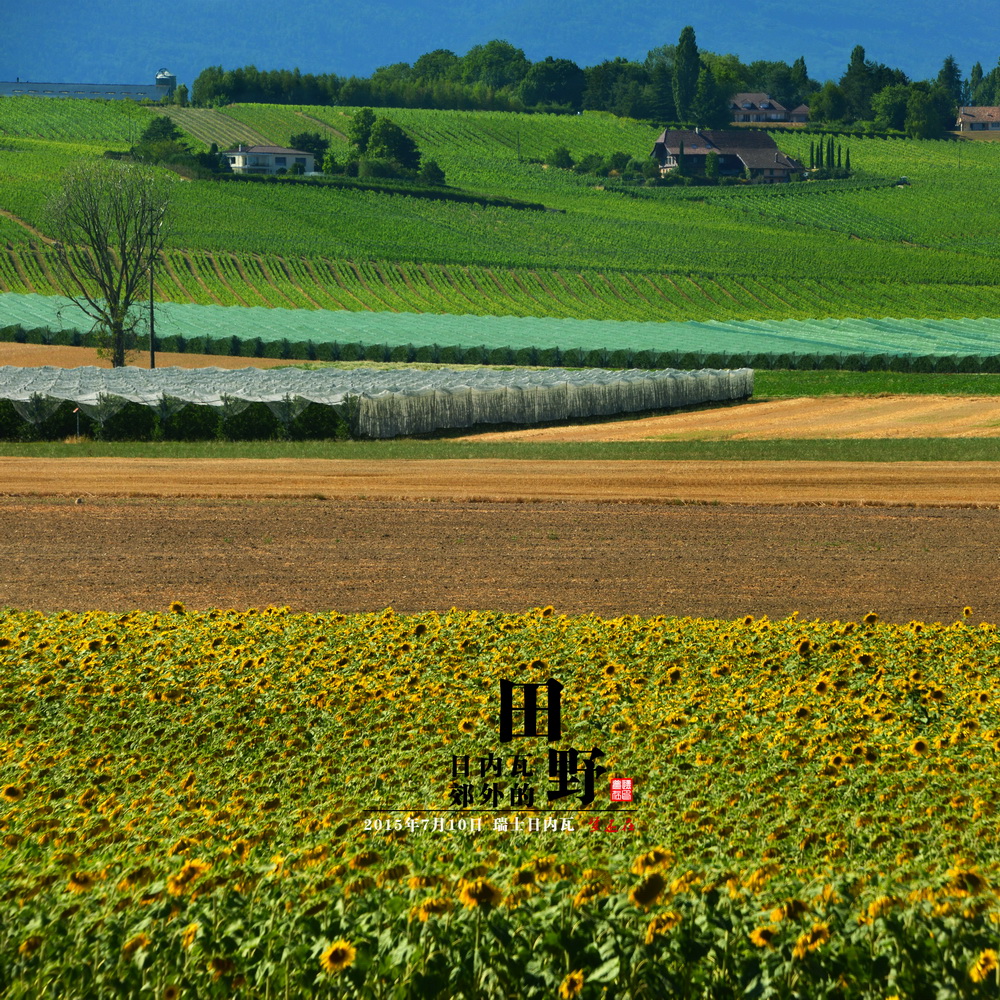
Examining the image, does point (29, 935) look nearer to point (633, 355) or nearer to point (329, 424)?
point (329, 424)

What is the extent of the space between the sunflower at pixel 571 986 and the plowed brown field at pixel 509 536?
30.1 feet

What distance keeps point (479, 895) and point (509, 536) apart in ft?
48.6

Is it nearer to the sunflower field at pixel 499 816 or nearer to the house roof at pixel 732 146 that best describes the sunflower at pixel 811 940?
the sunflower field at pixel 499 816

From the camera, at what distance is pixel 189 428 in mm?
38031

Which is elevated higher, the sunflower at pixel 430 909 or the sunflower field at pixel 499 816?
the sunflower at pixel 430 909

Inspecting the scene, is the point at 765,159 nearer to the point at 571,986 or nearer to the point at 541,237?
the point at 541,237

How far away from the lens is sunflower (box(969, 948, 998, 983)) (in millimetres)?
4750

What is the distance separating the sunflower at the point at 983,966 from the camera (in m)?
4.75

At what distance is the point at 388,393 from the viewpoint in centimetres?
3956

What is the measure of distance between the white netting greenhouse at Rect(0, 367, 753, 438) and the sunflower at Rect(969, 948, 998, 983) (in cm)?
3445

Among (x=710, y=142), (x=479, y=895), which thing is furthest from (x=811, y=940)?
(x=710, y=142)

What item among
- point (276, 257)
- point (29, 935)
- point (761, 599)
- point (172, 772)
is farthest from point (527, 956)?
point (276, 257)

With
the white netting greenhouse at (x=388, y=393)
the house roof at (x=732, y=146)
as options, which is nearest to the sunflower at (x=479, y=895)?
the white netting greenhouse at (x=388, y=393)

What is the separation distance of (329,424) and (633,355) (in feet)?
115
